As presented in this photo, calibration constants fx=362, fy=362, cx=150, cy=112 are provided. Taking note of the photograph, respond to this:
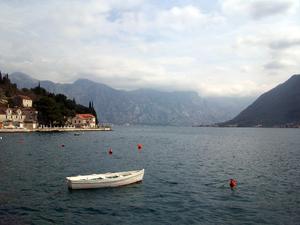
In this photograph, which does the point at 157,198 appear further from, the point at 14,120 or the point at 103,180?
the point at 14,120

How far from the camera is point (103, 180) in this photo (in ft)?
134

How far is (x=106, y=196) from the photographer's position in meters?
38.1

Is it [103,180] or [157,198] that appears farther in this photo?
→ [103,180]

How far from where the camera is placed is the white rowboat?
39.7 metres

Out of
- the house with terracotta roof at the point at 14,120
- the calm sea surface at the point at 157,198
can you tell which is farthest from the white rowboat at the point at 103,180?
the house with terracotta roof at the point at 14,120

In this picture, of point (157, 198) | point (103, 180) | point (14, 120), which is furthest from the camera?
point (14, 120)

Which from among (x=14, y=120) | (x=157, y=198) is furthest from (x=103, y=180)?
(x=14, y=120)

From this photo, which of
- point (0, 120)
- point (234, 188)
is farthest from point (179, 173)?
point (0, 120)

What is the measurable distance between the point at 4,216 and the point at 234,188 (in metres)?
25.7

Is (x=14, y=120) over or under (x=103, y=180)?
over

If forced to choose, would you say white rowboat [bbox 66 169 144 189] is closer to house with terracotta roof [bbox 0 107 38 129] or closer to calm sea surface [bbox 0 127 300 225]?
calm sea surface [bbox 0 127 300 225]

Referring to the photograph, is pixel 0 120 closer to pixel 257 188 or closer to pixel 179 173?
pixel 179 173

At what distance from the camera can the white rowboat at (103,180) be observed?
1564 inches

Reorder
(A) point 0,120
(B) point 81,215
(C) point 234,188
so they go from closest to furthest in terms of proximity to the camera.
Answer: (B) point 81,215 → (C) point 234,188 → (A) point 0,120
